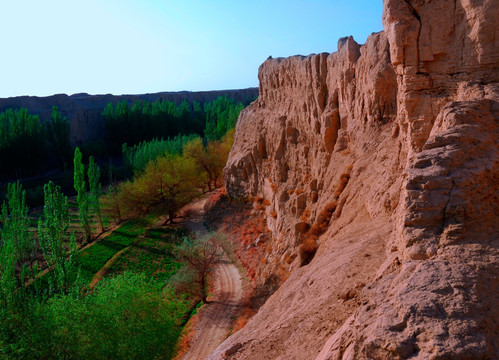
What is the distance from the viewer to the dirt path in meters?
17.3

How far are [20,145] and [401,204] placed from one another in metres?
52.6

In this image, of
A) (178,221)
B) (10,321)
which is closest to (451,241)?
(10,321)

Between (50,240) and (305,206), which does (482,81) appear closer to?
(305,206)

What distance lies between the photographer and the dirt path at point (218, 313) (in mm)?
17297

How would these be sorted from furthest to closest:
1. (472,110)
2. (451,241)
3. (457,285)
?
(472,110) < (451,241) < (457,285)

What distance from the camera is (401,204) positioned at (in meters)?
6.64

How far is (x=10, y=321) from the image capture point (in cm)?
1315

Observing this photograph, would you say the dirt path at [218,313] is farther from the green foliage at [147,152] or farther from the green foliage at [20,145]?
the green foliage at [20,145]

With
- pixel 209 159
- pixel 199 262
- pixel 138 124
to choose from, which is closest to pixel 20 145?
pixel 138 124

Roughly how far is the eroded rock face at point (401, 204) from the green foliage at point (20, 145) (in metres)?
40.9

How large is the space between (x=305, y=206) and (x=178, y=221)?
15626 millimetres

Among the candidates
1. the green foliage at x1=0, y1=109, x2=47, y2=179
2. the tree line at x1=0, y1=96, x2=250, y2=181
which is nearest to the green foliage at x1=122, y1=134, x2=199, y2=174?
the tree line at x1=0, y1=96, x2=250, y2=181

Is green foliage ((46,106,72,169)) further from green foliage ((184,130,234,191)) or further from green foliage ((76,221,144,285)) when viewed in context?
green foliage ((76,221,144,285))

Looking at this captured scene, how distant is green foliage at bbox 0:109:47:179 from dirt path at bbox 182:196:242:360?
119 ft
